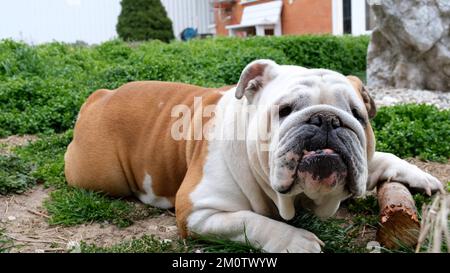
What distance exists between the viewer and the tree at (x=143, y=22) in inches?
632

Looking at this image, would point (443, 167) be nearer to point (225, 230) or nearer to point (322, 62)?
point (225, 230)

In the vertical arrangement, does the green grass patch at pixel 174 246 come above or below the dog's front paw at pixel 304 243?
below

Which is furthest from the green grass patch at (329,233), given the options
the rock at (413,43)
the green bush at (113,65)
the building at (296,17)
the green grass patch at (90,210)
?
the building at (296,17)

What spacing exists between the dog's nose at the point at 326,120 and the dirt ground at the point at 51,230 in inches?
37.4

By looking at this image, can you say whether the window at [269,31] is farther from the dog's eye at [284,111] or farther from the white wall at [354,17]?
the dog's eye at [284,111]

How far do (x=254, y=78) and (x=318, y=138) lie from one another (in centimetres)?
74

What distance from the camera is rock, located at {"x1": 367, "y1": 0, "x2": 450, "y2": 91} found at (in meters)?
8.04

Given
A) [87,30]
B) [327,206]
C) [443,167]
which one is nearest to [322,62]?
[443,167]

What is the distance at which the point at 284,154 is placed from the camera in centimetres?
252

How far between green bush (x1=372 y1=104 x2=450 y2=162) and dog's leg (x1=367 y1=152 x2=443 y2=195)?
4.30 feet

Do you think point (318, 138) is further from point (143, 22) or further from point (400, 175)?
point (143, 22)

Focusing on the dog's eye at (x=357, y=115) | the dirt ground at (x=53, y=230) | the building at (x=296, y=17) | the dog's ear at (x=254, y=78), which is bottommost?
the dirt ground at (x=53, y=230)

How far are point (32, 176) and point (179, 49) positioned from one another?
6.38 metres

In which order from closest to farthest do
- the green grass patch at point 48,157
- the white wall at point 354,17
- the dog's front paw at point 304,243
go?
the dog's front paw at point 304,243, the green grass patch at point 48,157, the white wall at point 354,17
